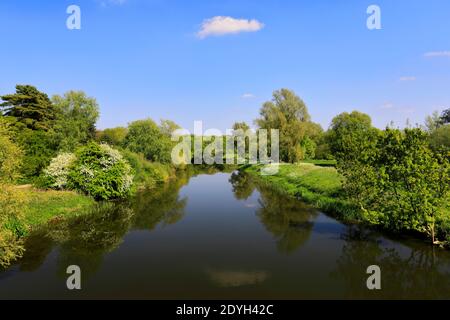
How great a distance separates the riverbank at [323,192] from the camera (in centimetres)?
1845

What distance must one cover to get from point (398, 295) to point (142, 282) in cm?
1070

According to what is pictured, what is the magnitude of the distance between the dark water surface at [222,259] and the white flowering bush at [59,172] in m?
6.84

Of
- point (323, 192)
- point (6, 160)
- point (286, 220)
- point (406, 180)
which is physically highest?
point (6, 160)

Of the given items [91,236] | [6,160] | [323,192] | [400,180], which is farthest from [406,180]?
[6,160]

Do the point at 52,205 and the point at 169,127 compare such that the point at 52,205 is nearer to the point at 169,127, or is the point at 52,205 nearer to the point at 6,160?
the point at 6,160

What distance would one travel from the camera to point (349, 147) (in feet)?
68.9

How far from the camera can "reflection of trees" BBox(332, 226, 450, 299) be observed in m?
12.6

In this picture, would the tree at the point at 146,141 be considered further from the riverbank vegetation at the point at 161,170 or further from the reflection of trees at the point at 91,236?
the reflection of trees at the point at 91,236

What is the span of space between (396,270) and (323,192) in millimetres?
15920

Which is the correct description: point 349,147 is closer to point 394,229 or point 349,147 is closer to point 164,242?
point 394,229

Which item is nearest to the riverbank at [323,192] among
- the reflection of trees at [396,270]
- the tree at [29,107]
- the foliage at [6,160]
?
the reflection of trees at [396,270]

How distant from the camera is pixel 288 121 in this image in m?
57.2

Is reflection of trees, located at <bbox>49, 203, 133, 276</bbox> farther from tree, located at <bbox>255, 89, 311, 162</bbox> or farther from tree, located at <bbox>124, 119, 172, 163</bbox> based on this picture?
tree, located at <bbox>255, 89, 311, 162</bbox>
